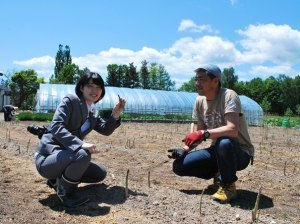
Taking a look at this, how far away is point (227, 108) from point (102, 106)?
21147 millimetres

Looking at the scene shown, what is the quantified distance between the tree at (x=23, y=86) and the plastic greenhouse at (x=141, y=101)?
19587mm

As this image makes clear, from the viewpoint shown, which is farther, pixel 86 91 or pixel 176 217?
pixel 86 91

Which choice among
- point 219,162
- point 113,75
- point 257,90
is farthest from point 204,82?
point 257,90

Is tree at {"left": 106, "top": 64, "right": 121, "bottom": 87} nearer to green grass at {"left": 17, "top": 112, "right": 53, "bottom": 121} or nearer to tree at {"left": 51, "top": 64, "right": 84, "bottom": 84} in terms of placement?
tree at {"left": 51, "top": 64, "right": 84, "bottom": 84}

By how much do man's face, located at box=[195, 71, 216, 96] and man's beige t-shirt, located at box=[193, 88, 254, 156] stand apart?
12cm

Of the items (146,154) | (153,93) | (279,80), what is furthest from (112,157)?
(279,80)

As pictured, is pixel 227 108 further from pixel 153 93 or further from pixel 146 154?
pixel 153 93

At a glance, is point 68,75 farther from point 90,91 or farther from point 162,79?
point 90,91

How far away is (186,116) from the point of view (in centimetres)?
2397

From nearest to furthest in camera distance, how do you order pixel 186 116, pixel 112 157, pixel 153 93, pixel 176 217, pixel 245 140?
pixel 176 217 < pixel 245 140 < pixel 112 157 < pixel 186 116 < pixel 153 93

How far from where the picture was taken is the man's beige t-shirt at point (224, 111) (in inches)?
126

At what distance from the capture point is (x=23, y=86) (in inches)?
1766

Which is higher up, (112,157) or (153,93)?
(153,93)

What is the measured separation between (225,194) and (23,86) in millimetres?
44517
